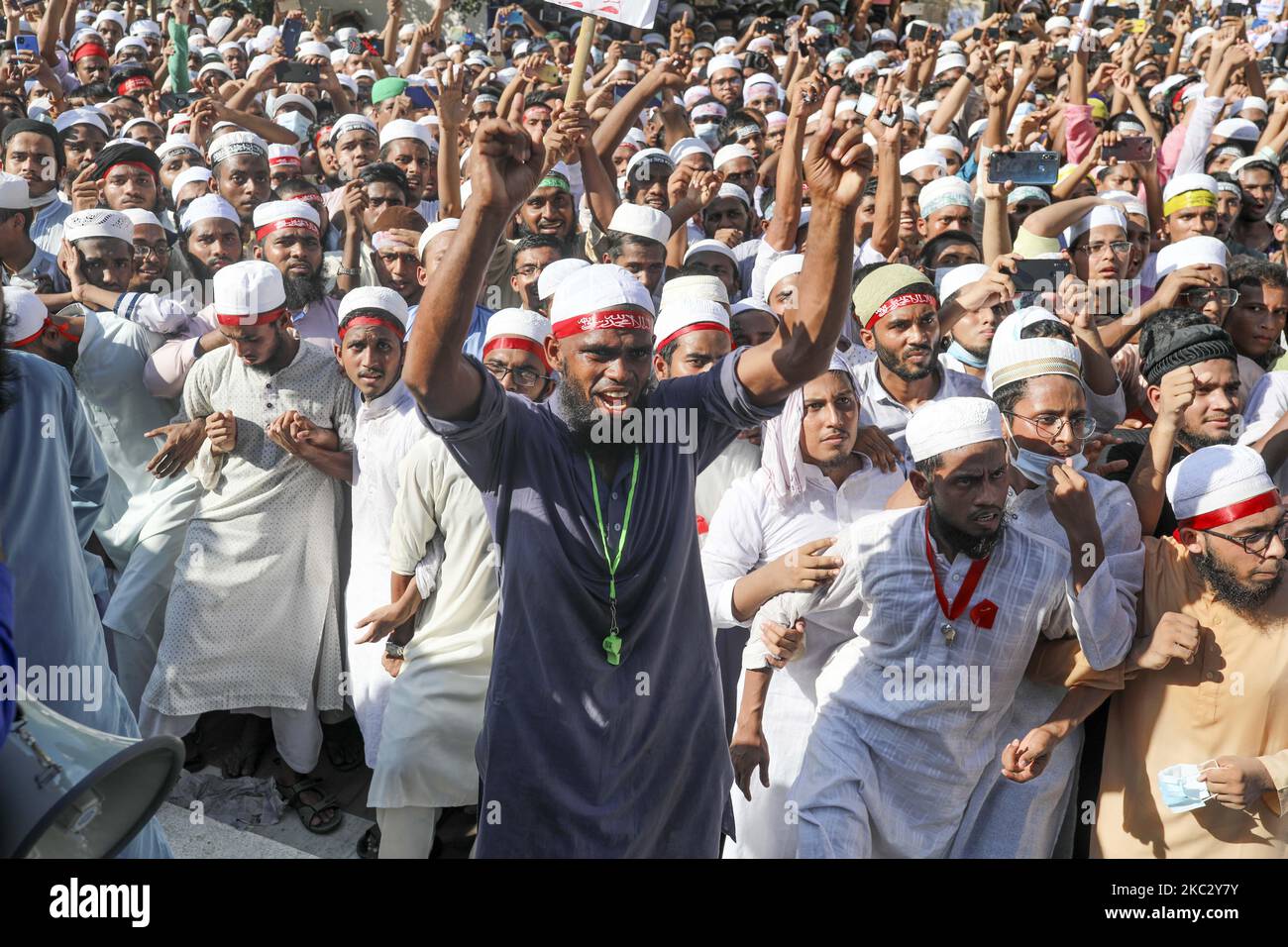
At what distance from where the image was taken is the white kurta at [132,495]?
4.56 meters

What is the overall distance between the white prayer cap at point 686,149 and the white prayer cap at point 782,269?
2.19m

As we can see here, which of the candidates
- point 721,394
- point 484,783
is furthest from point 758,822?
point 721,394

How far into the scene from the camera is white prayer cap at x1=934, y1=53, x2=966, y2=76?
10.7m

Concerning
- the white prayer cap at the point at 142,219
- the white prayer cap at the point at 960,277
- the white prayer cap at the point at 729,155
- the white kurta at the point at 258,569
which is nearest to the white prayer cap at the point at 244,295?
the white kurta at the point at 258,569

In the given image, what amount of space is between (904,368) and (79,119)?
5613 millimetres

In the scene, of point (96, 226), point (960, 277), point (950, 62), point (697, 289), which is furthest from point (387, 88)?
point (960, 277)

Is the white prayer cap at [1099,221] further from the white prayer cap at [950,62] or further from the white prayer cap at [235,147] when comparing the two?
the white prayer cap at [950,62]

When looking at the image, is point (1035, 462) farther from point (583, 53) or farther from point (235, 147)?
point (235, 147)
